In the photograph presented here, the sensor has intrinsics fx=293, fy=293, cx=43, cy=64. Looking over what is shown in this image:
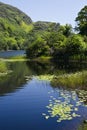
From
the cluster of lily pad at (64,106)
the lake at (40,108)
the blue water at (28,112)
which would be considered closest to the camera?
the blue water at (28,112)

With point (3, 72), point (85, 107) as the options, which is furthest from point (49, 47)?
point (85, 107)

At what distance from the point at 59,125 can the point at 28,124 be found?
300 centimetres

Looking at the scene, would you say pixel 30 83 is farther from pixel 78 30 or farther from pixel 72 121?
pixel 78 30

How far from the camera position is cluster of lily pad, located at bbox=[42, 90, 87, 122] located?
1154 inches

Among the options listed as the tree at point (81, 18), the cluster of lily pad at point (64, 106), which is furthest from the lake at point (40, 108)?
the tree at point (81, 18)

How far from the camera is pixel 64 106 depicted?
3325cm

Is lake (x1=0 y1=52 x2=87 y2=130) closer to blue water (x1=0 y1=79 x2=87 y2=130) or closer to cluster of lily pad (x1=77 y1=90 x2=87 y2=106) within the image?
blue water (x1=0 y1=79 x2=87 y2=130)

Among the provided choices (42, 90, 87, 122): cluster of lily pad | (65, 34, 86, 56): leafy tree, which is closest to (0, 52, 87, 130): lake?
(42, 90, 87, 122): cluster of lily pad

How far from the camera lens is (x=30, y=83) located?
53500 millimetres

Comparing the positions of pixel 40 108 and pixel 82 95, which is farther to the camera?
pixel 82 95

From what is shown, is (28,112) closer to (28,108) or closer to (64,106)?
(28,108)

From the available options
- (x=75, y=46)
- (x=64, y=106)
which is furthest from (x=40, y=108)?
(x=75, y=46)

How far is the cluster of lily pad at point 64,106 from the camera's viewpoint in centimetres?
2931

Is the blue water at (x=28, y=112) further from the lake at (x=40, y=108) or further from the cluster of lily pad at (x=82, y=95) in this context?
the cluster of lily pad at (x=82, y=95)
